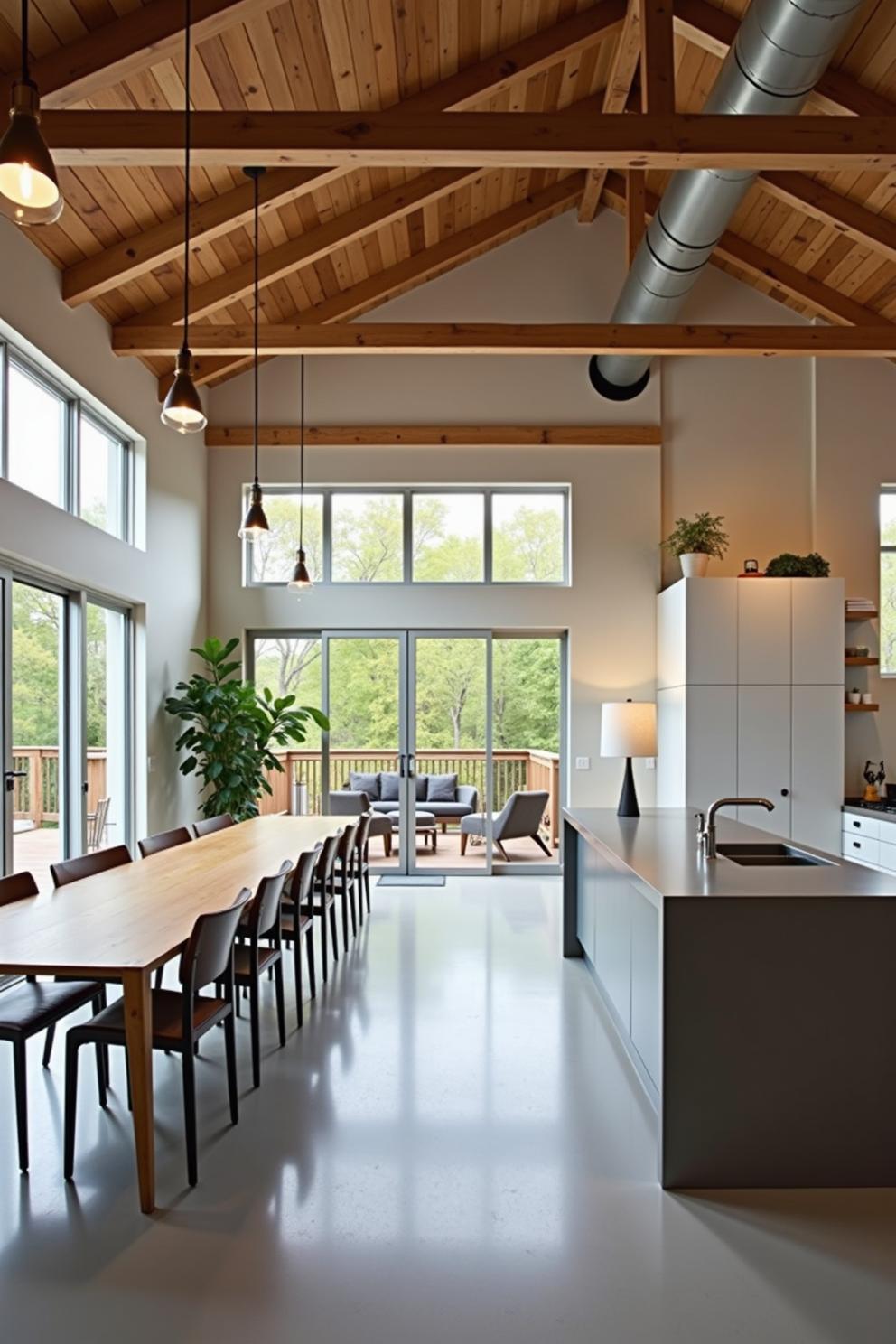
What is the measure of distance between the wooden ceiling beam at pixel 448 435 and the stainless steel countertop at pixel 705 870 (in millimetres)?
3984

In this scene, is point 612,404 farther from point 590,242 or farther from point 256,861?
point 256,861

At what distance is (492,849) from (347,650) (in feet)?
7.15

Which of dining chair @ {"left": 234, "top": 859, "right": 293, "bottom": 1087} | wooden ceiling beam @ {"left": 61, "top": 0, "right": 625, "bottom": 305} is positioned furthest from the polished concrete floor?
wooden ceiling beam @ {"left": 61, "top": 0, "right": 625, "bottom": 305}

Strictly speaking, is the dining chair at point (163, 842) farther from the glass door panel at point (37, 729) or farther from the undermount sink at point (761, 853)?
the undermount sink at point (761, 853)

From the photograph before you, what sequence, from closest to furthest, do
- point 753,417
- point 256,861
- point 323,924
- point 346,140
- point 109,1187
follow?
1. point 109,1187
2. point 346,140
3. point 256,861
4. point 323,924
5. point 753,417

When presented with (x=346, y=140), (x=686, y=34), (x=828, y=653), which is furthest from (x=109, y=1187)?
(x=686, y=34)

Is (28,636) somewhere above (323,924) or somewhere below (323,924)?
above

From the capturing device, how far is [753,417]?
22.7ft

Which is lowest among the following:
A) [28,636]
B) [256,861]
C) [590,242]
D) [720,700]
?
[256,861]

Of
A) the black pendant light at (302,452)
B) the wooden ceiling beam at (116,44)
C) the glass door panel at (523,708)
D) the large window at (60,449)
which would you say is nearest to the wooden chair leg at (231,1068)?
the large window at (60,449)

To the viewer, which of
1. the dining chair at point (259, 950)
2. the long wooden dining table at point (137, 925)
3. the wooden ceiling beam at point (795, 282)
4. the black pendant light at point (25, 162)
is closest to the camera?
the black pendant light at point (25, 162)

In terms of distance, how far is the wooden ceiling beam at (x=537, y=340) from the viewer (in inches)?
207

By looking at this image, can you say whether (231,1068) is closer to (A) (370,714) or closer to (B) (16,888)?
(B) (16,888)

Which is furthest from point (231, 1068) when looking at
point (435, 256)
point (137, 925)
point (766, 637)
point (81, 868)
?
point (435, 256)
